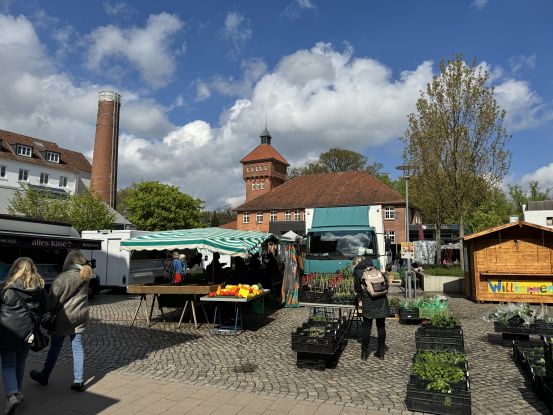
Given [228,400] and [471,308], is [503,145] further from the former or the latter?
[228,400]

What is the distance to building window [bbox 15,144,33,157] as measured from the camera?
52.2 metres

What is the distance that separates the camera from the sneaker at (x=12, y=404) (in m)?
4.66

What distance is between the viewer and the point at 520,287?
13.4m

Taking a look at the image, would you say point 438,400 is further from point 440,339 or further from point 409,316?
point 409,316

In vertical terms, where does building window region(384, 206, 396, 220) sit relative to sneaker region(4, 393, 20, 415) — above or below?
above

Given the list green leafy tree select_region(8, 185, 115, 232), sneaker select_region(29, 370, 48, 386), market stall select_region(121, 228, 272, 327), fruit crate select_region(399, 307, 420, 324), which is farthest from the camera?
green leafy tree select_region(8, 185, 115, 232)

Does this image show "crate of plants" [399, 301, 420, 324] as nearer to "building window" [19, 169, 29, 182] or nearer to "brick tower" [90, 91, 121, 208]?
"brick tower" [90, 91, 121, 208]

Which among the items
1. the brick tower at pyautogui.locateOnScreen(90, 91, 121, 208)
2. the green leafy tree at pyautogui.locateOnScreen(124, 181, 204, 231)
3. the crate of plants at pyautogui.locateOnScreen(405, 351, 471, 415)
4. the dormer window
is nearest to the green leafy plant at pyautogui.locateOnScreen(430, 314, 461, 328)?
the crate of plants at pyautogui.locateOnScreen(405, 351, 471, 415)

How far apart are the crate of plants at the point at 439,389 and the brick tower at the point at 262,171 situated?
6119cm

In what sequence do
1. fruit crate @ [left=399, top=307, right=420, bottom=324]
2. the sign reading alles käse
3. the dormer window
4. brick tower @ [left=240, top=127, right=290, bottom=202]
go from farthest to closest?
brick tower @ [left=240, top=127, right=290, bottom=202] → the dormer window → the sign reading alles käse → fruit crate @ [left=399, top=307, right=420, bottom=324]

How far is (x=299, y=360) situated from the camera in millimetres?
6785

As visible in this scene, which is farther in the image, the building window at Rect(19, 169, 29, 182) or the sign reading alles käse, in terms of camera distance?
the building window at Rect(19, 169, 29, 182)

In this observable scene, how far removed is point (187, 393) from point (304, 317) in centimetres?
648

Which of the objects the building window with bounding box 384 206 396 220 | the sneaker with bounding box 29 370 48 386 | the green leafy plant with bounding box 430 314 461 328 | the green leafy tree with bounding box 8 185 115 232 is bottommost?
the sneaker with bounding box 29 370 48 386
